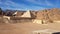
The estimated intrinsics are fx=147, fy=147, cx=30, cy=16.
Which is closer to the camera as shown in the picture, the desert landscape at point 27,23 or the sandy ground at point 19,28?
the sandy ground at point 19,28

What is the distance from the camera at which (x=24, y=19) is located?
29.8 m

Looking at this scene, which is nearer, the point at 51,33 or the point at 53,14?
the point at 51,33

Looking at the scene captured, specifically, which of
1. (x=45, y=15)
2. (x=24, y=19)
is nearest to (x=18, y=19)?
(x=24, y=19)

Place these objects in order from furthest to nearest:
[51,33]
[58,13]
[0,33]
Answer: [58,13] → [0,33] → [51,33]

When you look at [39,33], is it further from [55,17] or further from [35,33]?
[55,17]

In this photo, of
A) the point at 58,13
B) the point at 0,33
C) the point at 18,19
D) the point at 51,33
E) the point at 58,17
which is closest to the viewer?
the point at 51,33

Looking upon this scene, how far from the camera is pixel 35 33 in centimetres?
684

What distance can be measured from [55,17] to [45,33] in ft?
84.9

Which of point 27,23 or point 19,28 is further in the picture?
point 27,23

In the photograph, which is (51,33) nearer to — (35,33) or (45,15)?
(35,33)

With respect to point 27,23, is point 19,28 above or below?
above

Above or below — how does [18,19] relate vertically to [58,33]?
below

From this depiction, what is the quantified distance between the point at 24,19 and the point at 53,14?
744cm

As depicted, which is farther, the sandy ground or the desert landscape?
the desert landscape
